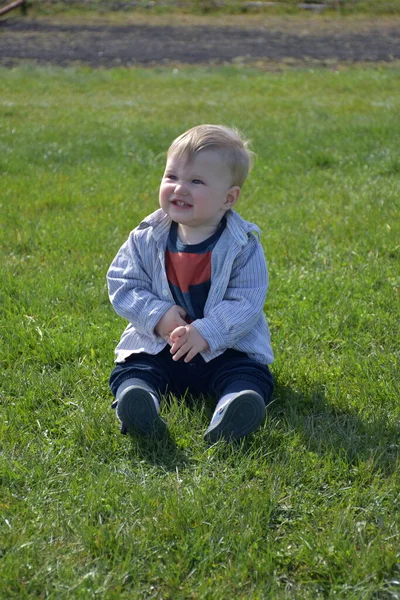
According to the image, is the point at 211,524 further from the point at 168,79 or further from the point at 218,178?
the point at 168,79

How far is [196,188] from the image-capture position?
347 centimetres

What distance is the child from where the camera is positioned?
3.43 metres

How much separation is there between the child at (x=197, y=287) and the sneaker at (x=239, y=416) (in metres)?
0.17

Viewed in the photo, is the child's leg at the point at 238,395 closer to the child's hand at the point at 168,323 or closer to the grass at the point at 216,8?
the child's hand at the point at 168,323

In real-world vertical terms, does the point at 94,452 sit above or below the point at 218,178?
below

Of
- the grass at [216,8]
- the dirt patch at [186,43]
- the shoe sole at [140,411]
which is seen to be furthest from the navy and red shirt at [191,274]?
the grass at [216,8]

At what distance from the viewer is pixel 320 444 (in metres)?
3.10

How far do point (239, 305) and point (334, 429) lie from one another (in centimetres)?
62

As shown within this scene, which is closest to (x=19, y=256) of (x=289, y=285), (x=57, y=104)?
(x=289, y=285)

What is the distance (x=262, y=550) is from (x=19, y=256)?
11.0 ft

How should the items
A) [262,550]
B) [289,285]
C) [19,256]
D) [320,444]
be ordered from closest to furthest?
[262,550] → [320,444] → [289,285] → [19,256]

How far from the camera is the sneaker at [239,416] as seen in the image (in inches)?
122

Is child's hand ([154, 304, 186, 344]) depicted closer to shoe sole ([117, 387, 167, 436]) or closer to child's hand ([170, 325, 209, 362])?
child's hand ([170, 325, 209, 362])

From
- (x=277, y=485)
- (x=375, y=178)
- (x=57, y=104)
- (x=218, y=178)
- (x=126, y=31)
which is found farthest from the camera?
(x=126, y=31)
